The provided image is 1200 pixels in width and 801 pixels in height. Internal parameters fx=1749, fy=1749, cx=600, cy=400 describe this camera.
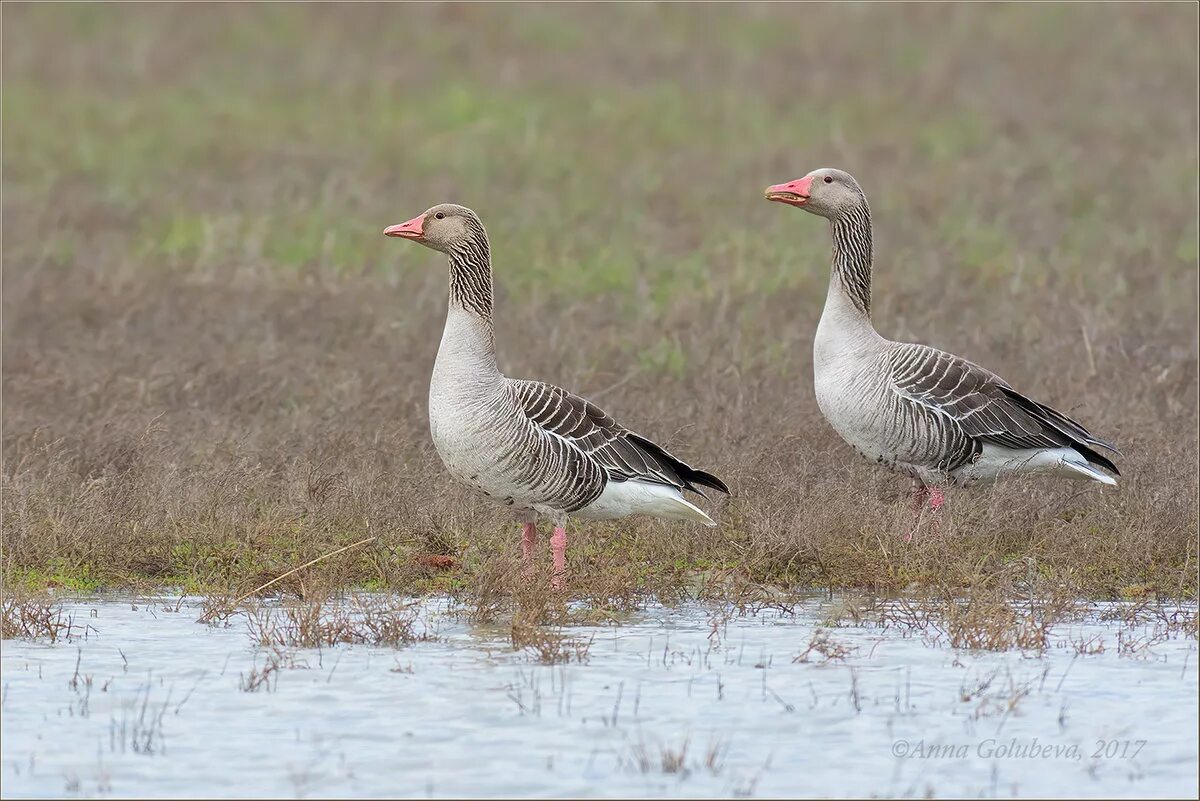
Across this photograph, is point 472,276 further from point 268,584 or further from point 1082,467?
point 1082,467

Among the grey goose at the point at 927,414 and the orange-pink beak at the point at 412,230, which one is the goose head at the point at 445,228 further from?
the grey goose at the point at 927,414

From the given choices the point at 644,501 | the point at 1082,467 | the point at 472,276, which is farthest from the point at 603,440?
the point at 1082,467

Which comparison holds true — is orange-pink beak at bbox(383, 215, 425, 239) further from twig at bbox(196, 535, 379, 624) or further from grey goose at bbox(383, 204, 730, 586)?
twig at bbox(196, 535, 379, 624)

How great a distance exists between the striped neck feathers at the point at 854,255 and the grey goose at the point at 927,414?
1cm

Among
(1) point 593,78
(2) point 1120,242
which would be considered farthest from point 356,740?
(1) point 593,78

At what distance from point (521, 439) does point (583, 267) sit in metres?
10.1

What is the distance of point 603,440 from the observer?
930 centimetres

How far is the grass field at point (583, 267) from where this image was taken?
376 inches

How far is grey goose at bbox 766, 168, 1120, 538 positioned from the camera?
10.1 metres

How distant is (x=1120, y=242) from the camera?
1997 centimetres

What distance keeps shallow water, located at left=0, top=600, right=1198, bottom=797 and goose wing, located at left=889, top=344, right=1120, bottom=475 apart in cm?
207

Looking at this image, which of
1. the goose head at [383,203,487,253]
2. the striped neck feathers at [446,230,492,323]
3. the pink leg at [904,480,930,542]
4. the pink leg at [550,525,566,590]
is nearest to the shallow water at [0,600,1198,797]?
the pink leg at [550,525,566,590]

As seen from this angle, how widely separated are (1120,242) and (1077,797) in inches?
593

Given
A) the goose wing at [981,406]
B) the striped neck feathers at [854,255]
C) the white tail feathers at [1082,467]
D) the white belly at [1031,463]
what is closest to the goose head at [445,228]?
the striped neck feathers at [854,255]
